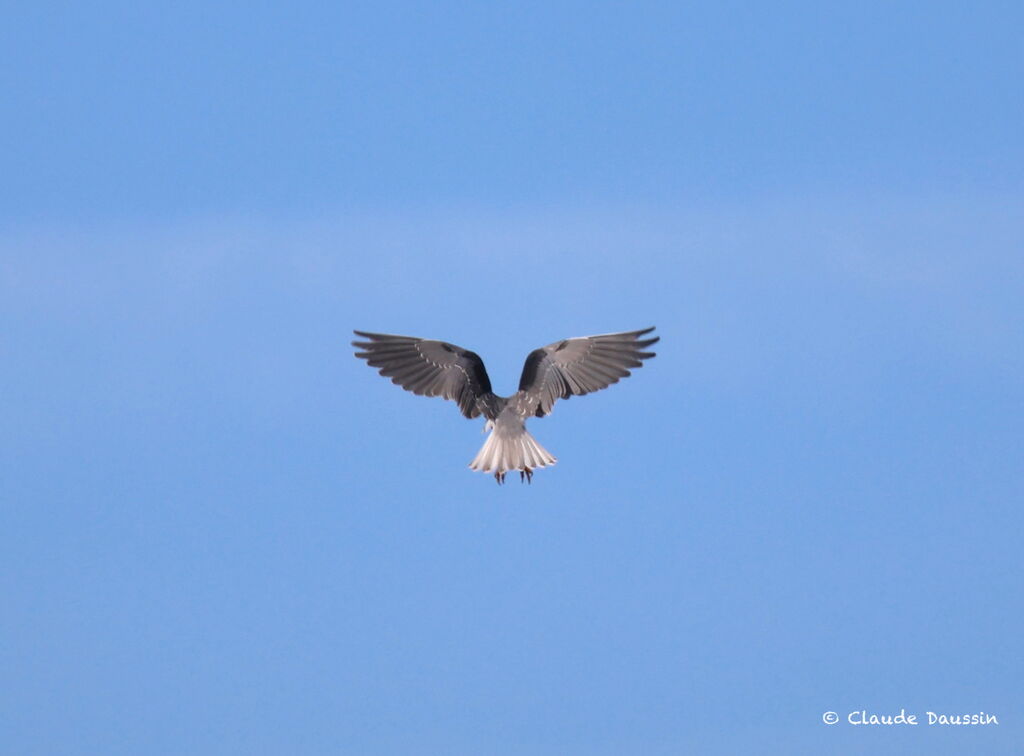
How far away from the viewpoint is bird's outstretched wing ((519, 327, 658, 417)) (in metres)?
27.8

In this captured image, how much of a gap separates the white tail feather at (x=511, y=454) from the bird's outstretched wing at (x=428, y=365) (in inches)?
71.6

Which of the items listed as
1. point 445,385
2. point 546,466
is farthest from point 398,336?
point 546,466

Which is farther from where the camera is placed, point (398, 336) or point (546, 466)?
point (398, 336)

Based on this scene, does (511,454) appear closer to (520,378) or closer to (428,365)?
(520,378)

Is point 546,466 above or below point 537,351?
below

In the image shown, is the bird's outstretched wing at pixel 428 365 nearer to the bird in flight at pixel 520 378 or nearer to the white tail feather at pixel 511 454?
the bird in flight at pixel 520 378

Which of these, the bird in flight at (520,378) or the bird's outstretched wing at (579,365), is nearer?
the bird in flight at (520,378)

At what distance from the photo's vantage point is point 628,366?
27.9 metres

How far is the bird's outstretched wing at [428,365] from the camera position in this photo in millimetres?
28891

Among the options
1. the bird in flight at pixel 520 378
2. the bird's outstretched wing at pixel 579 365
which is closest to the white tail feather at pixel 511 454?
the bird in flight at pixel 520 378

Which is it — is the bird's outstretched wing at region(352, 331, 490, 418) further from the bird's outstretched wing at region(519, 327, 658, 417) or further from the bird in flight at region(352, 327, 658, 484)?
the bird's outstretched wing at region(519, 327, 658, 417)

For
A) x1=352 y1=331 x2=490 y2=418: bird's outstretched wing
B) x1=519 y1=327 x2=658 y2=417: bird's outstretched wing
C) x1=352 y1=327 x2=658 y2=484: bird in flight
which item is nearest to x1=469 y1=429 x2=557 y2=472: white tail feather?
x1=352 y1=327 x2=658 y2=484: bird in flight

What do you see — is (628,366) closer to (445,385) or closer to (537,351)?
(537,351)

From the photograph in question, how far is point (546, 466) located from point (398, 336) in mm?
4391
